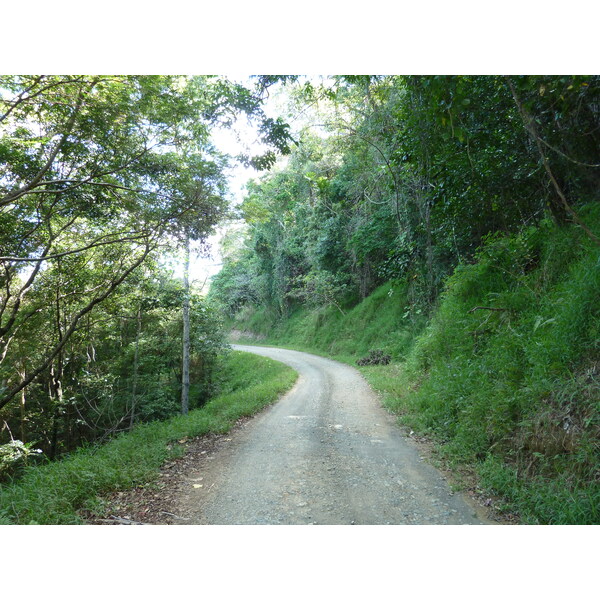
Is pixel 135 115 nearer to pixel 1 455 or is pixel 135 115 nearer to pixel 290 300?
pixel 1 455

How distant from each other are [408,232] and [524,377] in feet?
18.7

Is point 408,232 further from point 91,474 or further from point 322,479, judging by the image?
point 91,474

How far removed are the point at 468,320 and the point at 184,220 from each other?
4.31m

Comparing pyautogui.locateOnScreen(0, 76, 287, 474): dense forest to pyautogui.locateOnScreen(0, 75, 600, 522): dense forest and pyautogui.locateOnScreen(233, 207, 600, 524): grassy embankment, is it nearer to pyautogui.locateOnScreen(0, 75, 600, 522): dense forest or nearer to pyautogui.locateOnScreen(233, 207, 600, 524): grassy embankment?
pyautogui.locateOnScreen(0, 75, 600, 522): dense forest

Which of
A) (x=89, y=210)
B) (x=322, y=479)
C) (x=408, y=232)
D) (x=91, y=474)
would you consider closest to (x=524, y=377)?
(x=322, y=479)

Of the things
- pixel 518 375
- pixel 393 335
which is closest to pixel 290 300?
pixel 393 335

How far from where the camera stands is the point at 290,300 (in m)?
19.4

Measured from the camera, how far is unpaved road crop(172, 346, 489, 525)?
2.16 meters

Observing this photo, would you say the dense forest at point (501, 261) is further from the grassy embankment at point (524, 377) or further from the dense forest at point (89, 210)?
the dense forest at point (89, 210)

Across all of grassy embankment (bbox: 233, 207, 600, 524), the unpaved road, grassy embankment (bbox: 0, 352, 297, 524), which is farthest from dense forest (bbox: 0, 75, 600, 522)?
grassy embankment (bbox: 0, 352, 297, 524)

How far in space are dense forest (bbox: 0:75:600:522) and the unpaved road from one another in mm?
461

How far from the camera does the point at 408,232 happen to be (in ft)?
26.2

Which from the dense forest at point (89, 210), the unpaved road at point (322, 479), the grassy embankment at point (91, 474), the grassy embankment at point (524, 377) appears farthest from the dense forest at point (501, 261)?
the grassy embankment at point (91, 474)

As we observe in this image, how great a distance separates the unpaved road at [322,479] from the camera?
84.9 inches
